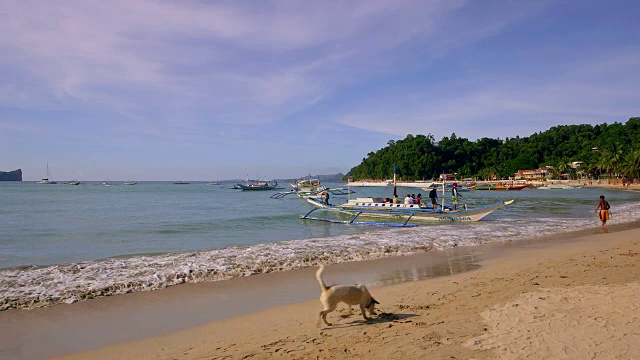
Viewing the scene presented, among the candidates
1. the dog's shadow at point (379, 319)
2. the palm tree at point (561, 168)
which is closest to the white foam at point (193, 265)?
the dog's shadow at point (379, 319)

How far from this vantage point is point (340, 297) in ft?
19.5

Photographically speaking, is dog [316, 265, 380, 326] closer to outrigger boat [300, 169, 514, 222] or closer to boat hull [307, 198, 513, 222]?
outrigger boat [300, 169, 514, 222]

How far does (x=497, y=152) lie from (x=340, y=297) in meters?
157

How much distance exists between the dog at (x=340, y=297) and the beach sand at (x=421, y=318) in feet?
0.72

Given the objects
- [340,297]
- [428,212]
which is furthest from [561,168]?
[340,297]

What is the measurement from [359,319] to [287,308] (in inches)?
64.6

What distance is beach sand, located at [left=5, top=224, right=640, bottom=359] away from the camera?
15.8ft

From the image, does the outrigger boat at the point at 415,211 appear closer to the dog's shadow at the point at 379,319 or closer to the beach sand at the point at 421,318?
the beach sand at the point at 421,318

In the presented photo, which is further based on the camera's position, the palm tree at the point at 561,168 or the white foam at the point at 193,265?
the palm tree at the point at 561,168

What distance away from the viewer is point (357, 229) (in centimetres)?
2169

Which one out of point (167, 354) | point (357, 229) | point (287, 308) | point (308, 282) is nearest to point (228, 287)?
point (308, 282)

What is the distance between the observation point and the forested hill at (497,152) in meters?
124

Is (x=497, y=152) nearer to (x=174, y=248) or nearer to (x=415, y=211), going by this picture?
(x=415, y=211)

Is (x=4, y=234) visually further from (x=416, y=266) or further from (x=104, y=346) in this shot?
(x=416, y=266)
